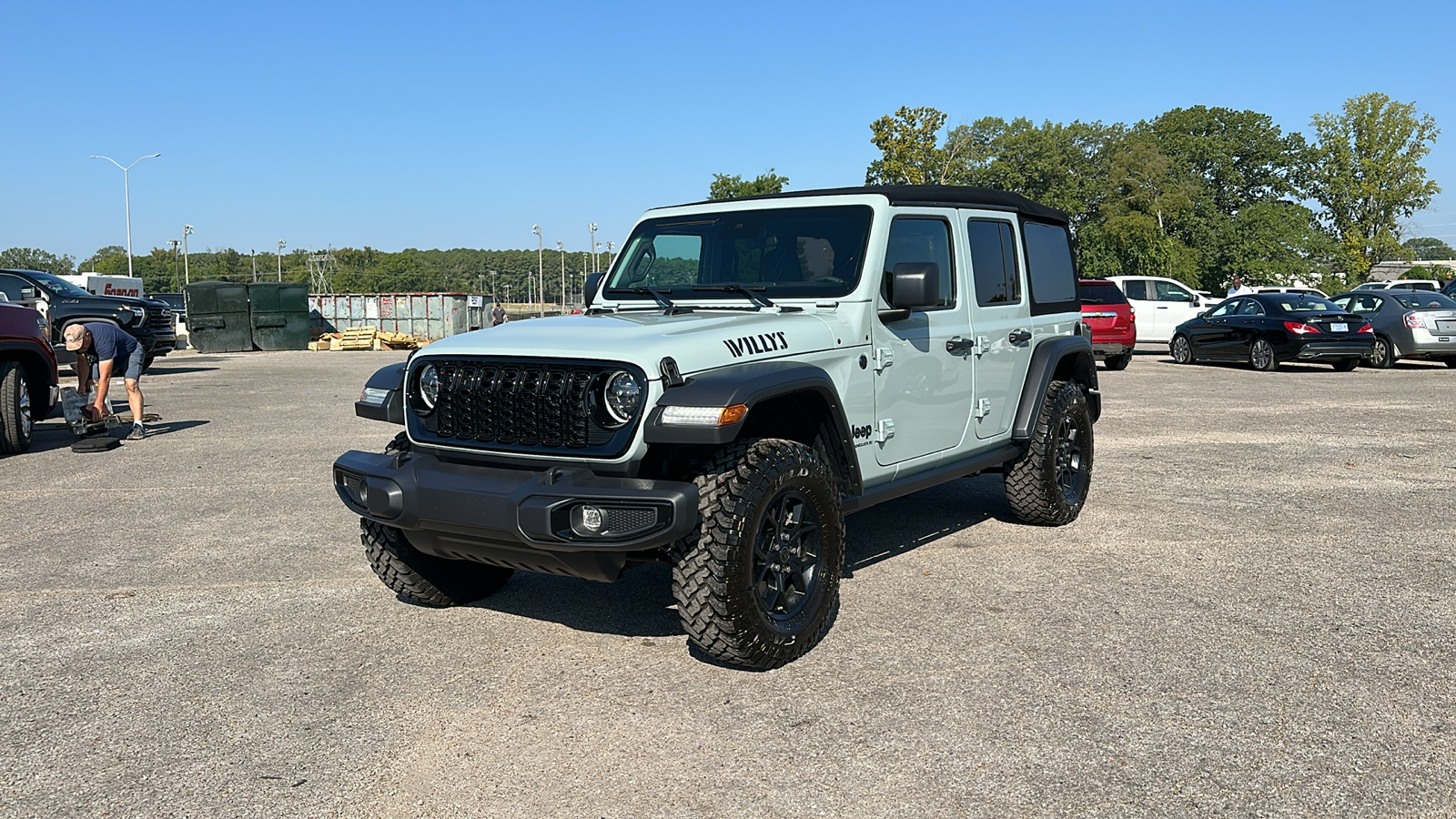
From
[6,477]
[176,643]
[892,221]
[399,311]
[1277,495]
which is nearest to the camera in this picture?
[176,643]

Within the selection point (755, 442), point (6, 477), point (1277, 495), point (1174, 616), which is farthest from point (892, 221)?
point (6, 477)

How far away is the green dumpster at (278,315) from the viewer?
34.4 metres

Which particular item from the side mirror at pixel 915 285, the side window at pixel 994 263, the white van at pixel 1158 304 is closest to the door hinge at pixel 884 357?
the side mirror at pixel 915 285

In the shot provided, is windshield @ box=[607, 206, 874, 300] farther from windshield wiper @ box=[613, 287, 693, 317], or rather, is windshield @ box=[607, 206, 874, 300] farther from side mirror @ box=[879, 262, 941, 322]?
side mirror @ box=[879, 262, 941, 322]

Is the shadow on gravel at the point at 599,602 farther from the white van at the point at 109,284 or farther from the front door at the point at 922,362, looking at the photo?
the white van at the point at 109,284

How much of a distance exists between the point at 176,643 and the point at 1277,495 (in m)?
7.25

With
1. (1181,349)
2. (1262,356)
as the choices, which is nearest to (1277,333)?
(1262,356)

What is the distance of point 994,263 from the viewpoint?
676 centimetres

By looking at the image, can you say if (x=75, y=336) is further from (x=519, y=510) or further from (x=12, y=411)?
(x=519, y=510)

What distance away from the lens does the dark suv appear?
764 inches

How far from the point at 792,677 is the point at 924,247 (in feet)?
8.22

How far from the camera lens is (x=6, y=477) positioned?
980cm

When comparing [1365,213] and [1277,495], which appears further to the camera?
[1365,213]

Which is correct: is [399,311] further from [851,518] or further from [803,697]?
[803,697]
